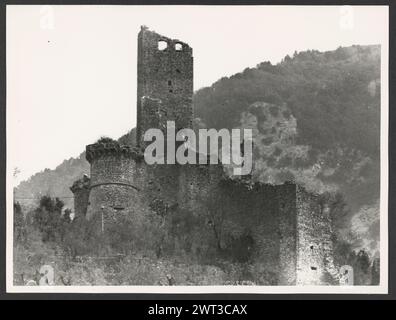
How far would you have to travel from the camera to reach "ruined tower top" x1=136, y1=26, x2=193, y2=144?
47094 mm

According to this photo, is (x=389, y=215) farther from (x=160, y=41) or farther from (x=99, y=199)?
(x=160, y=41)

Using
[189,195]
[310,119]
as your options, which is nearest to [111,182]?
[189,195]

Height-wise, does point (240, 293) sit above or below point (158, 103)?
below

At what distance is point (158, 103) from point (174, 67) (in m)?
2.05

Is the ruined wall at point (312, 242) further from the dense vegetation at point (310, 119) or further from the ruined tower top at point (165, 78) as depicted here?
the dense vegetation at point (310, 119)

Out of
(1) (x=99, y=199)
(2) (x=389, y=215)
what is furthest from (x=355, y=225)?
(2) (x=389, y=215)

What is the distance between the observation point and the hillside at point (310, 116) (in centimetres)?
6581

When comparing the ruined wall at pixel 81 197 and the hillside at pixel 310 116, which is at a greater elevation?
the hillside at pixel 310 116

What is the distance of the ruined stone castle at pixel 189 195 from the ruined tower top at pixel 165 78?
5 centimetres

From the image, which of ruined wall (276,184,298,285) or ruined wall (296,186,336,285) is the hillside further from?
ruined wall (276,184,298,285)

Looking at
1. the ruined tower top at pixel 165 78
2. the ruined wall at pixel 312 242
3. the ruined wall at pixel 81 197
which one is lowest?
the ruined wall at pixel 312 242

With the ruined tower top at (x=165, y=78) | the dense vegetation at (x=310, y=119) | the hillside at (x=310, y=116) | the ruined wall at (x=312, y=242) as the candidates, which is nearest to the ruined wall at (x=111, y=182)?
the ruined tower top at (x=165, y=78)

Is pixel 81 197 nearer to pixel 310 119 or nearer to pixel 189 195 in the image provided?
pixel 189 195

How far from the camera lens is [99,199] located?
138ft
